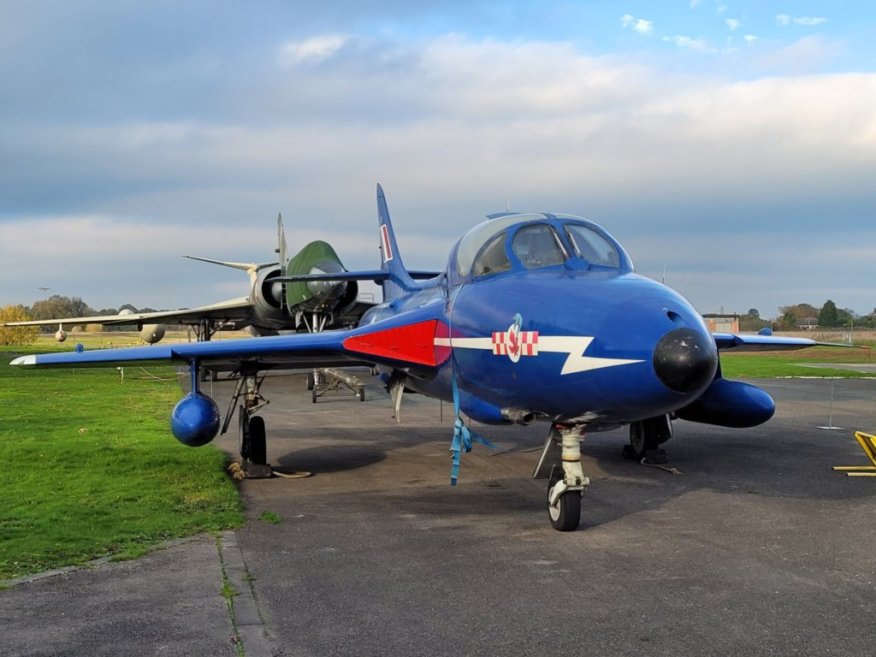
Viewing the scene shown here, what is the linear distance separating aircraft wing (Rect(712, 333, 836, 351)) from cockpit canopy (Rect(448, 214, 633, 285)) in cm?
490

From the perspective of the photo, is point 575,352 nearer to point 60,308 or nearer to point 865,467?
→ point 865,467

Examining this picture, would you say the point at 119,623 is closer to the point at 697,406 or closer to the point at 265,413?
the point at 697,406

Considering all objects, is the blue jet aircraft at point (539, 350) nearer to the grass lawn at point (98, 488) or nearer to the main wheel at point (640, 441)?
the main wheel at point (640, 441)

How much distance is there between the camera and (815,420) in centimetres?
1659

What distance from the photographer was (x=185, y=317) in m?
30.2

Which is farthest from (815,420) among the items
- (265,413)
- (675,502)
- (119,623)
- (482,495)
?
(119,623)

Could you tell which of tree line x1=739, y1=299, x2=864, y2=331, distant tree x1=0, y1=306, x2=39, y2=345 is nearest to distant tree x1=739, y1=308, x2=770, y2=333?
tree line x1=739, y1=299, x2=864, y2=331

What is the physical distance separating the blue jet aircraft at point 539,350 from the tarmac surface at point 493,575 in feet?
2.73

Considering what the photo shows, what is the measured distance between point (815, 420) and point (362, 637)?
14.8m

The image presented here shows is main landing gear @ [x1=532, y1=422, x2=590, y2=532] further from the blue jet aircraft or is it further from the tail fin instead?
the tail fin

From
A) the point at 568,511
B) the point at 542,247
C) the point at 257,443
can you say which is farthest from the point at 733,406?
the point at 257,443

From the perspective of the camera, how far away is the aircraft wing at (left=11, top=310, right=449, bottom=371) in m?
8.45

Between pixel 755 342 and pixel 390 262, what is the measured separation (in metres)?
6.83

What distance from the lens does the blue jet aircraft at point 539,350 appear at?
5.55 meters
